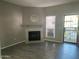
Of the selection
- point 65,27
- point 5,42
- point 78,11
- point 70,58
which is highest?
point 78,11

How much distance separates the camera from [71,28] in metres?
5.81

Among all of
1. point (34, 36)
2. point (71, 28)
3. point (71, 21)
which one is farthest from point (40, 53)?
point (71, 21)

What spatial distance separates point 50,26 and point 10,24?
2766mm

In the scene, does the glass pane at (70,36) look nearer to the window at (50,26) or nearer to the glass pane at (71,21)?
the glass pane at (71,21)

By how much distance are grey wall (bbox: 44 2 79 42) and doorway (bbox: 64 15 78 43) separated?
292mm

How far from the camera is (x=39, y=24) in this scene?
637 centimetres

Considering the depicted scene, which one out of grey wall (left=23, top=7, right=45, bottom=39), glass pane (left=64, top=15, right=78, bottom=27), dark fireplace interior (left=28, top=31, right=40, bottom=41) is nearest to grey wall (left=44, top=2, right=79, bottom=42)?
glass pane (left=64, top=15, right=78, bottom=27)

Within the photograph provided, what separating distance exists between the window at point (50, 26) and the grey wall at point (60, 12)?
0.29m

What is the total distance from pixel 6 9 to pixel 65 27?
3769 mm

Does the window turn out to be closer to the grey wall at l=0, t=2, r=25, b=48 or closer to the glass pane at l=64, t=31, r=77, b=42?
the glass pane at l=64, t=31, r=77, b=42

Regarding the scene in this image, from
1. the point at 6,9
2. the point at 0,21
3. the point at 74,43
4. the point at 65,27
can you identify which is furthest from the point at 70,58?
the point at 6,9

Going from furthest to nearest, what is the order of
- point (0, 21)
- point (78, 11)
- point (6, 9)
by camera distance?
point (78, 11) < point (6, 9) < point (0, 21)

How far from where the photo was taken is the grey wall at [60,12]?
539cm

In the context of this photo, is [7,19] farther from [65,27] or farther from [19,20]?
[65,27]
